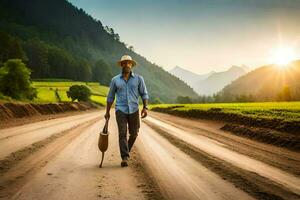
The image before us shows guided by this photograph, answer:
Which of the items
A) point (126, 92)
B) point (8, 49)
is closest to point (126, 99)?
point (126, 92)

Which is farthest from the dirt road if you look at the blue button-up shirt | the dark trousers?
the blue button-up shirt

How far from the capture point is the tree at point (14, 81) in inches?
2379

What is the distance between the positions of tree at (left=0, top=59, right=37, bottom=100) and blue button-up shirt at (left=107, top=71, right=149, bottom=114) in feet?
182

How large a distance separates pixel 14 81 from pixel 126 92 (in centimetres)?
5702

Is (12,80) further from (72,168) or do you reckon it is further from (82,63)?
(82,63)

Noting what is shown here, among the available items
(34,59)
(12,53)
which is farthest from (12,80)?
(34,59)

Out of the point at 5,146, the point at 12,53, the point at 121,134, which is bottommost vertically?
the point at 5,146

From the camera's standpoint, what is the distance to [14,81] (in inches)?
2397

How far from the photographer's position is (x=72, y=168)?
7.66 meters

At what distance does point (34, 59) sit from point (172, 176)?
146m

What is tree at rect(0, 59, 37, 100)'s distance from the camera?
6044 cm

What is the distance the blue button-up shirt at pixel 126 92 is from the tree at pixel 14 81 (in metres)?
55.4

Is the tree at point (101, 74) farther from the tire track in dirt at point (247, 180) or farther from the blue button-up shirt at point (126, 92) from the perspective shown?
the tire track in dirt at point (247, 180)

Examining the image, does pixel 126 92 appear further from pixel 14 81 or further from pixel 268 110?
pixel 14 81
